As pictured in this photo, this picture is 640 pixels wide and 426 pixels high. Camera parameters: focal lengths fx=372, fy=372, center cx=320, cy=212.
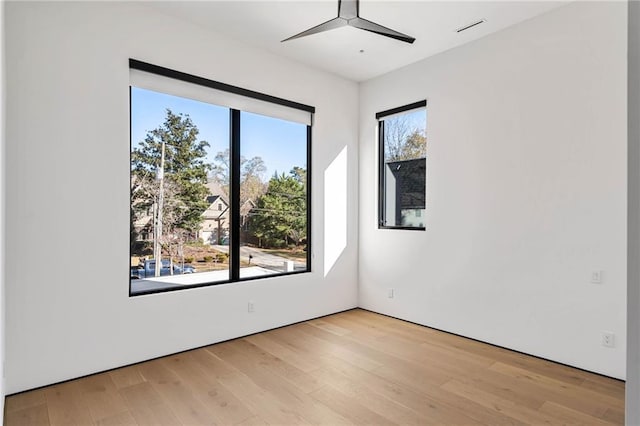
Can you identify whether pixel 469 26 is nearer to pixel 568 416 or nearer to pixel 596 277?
pixel 596 277

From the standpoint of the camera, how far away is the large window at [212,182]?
3381 millimetres

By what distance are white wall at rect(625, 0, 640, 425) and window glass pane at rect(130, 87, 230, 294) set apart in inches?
137

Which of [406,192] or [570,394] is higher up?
[406,192]

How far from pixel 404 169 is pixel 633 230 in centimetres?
420

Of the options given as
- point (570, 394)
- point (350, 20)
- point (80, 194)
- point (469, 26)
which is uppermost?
point (469, 26)

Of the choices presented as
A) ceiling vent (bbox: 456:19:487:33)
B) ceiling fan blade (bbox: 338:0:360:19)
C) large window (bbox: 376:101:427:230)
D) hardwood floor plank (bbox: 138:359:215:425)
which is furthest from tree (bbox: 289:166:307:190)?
hardwood floor plank (bbox: 138:359:215:425)

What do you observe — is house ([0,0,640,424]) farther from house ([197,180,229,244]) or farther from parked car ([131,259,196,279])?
house ([197,180,229,244])

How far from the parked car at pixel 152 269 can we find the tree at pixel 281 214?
86cm

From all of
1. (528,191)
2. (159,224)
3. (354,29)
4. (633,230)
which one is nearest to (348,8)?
(354,29)

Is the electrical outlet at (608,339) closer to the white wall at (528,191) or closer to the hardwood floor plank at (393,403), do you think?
the white wall at (528,191)

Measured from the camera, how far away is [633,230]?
1.58 feet

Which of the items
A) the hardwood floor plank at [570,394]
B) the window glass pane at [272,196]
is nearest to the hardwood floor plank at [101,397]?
the window glass pane at [272,196]

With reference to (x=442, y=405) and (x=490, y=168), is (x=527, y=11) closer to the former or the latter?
(x=490, y=168)

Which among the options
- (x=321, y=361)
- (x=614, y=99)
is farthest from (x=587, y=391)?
(x=614, y=99)
